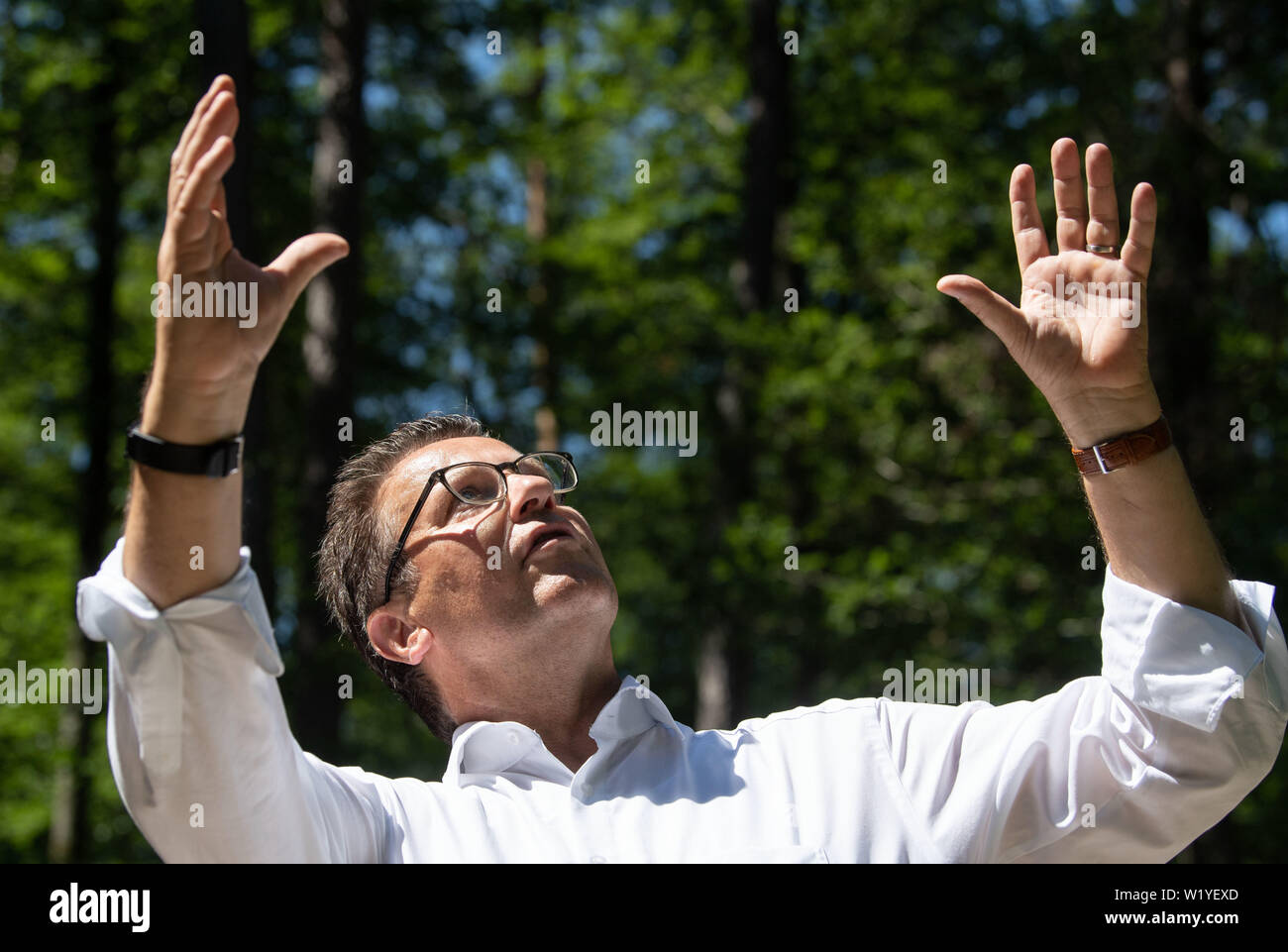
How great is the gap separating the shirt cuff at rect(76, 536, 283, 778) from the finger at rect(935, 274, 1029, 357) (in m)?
1.22

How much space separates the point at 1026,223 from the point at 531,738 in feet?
4.61

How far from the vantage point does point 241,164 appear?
4859 millimetres

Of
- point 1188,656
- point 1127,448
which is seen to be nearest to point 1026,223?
point 1127,448

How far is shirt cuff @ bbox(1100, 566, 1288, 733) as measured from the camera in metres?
2.03

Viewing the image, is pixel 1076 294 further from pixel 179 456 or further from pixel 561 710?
pixel 179 456

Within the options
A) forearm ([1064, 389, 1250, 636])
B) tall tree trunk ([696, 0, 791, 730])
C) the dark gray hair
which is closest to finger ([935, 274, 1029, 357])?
forearm ([1064, 389, 1250, 636])

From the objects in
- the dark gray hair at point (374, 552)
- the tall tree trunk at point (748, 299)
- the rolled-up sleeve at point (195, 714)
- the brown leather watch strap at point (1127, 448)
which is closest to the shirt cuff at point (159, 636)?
the rolled-up sleeve at point (195, 714)

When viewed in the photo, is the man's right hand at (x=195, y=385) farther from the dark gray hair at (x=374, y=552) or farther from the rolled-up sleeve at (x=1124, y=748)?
the rolled-up sleeve at (x=1124, y=748)

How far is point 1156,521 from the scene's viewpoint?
209 centimetres

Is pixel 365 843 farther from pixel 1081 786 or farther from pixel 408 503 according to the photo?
pixel 1081 786

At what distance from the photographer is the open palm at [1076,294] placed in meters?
2.13

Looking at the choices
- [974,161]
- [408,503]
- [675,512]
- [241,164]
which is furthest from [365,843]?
[675,512]
